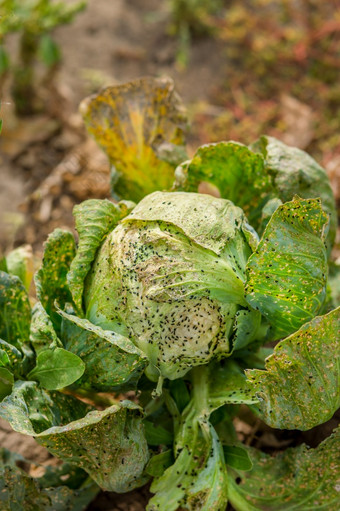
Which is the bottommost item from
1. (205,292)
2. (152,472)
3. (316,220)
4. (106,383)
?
(152,472)

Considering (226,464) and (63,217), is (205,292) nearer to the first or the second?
(226,464)

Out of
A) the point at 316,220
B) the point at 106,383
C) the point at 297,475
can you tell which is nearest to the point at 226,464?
the point at 297,475

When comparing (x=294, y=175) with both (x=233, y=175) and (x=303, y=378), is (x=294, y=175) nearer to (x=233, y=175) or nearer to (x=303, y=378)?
(x=233, y=175)

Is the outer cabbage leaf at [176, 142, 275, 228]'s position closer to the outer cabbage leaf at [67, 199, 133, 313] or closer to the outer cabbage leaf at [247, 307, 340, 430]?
the outer cabbage leaf at [67, 199, 133, 313]

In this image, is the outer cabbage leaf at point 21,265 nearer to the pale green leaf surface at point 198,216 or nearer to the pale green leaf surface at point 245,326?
the pale green leaf surface at point 198,216

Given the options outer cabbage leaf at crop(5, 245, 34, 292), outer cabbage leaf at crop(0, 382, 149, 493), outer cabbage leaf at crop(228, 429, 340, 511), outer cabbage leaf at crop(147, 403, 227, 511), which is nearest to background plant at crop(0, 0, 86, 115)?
outer cabbage leaf at crop(5, 245, 34, 292)

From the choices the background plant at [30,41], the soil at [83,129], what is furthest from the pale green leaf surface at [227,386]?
the background plant at [30,41]
